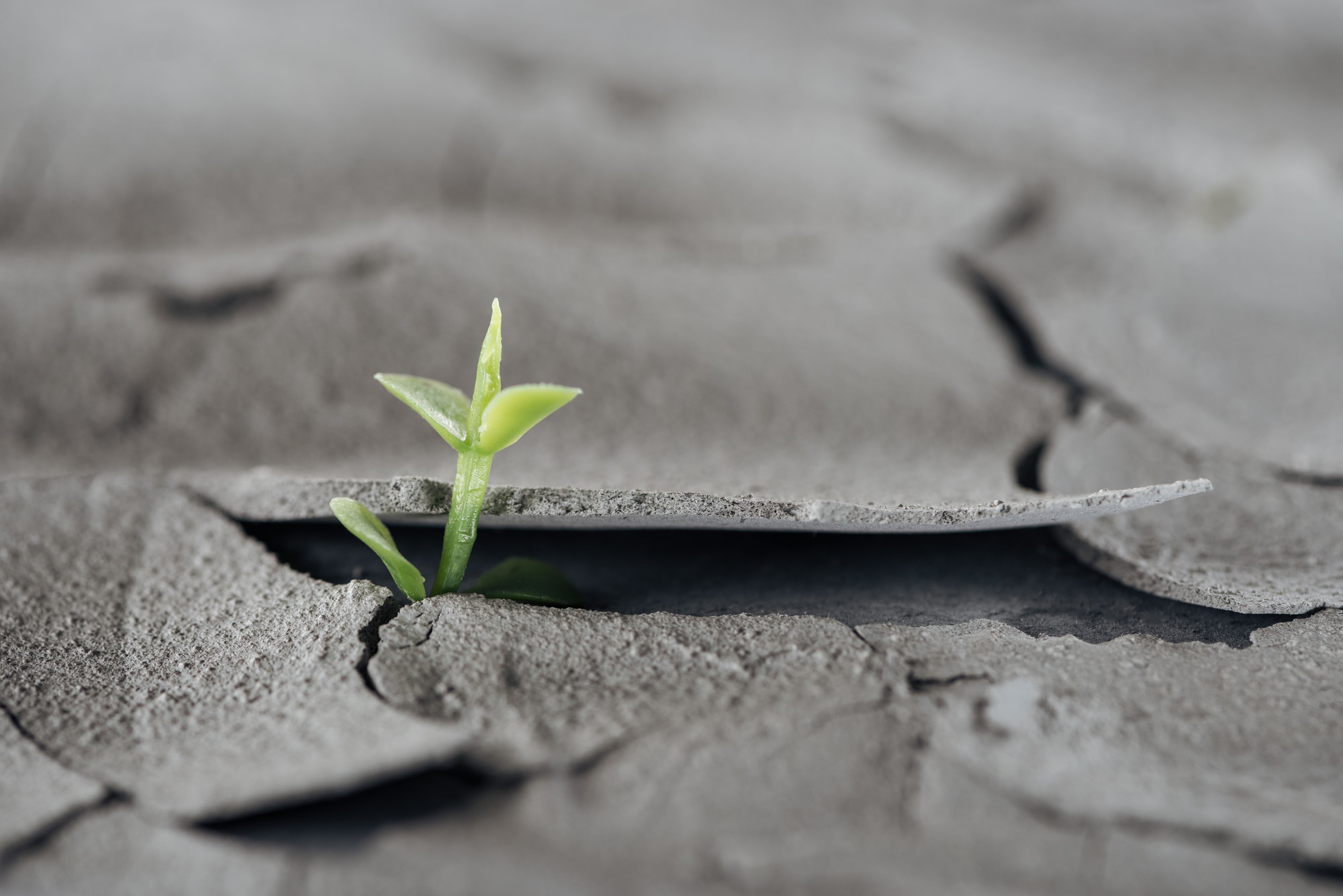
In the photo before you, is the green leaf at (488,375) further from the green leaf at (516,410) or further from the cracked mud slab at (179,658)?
the cracked mud slab at (179,658)

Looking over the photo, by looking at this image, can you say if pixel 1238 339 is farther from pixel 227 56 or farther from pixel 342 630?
pixel 227 56

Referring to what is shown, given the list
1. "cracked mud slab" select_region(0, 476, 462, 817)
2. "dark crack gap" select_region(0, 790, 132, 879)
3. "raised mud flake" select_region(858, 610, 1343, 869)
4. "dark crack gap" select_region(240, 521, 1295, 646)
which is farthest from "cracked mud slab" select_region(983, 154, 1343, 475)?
"dark crack gap" select_region(0, 790, 132, 879)

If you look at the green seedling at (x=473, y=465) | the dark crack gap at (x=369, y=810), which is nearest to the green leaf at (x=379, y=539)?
the green seedling at (x=473, y=465)

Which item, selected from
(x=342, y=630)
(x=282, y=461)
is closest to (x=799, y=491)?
(x=342, y=630)

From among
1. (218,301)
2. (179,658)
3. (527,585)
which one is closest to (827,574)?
(527,585)

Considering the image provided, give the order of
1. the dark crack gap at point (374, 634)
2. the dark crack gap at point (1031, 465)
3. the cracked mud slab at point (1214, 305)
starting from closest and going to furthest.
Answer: the dark crack gap at point (374, 634) < the dark crack gap at point (1031, 465) < the cracked mud slab at point (1214, 305)

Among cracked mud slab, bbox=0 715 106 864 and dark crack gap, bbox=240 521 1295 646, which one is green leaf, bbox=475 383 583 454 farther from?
cracked mud slab, bbox=0 715 106 864
